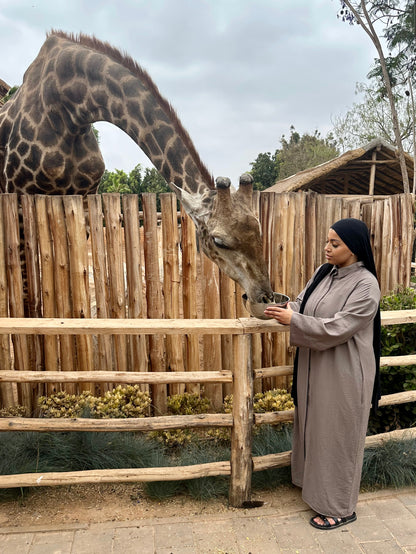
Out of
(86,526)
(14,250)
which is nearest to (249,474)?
(86,526)

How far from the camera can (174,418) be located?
2.79 metres

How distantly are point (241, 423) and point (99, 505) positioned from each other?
107 centimetres

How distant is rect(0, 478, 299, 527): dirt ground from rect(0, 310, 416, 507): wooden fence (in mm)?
210

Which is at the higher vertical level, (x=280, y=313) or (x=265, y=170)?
(x=265, y=170)

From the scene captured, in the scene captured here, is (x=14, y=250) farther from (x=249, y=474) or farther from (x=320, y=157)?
(x=320, y=157)

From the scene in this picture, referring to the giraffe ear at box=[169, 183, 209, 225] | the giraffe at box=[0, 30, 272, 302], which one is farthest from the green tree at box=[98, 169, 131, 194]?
the giraffe ear at box=[169, 183, 209, 225]

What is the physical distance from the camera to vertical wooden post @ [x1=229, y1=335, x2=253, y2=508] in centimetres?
267

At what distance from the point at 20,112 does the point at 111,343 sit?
9.00 feet

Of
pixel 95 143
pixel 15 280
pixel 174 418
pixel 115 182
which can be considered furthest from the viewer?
pixel 115 182

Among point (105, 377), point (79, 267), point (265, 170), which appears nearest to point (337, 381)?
point (105, 377)

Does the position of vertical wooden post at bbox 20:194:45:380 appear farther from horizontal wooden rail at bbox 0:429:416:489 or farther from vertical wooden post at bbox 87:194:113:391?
horizontal wooden rail at bbox 0:429:416:489

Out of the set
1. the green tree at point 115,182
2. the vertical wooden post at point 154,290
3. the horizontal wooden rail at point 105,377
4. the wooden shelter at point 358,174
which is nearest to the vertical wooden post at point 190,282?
the vertical wooden post at point 154,290

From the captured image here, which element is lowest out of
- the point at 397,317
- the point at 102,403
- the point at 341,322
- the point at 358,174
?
the point at 102,403

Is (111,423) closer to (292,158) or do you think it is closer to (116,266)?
(116,266)
